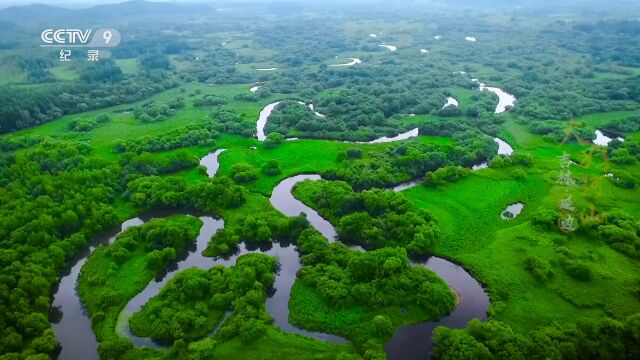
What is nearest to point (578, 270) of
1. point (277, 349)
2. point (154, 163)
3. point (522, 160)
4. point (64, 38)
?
point (522, 160)

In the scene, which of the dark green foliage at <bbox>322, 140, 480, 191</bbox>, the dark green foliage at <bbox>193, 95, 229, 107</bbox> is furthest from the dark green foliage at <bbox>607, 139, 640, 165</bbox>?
the dark green foliage at <bbox>193, 95, 229, 107</bbox>

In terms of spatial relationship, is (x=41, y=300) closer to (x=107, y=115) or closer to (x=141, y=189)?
(x=141, y=189)

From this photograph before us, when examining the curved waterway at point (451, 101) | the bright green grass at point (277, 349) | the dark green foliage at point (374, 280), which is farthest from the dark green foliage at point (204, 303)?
the curved waterway at point (451, 101)

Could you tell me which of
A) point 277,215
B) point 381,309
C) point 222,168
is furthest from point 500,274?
point 222,168

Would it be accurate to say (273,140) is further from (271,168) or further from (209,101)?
(209,101)

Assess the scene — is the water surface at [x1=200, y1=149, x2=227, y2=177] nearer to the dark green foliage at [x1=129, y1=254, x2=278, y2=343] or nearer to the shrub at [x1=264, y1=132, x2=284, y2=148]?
the shrub at [x1=264, y1=132, x2=284, y2=148]

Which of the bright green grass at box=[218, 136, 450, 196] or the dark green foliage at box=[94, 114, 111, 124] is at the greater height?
the dark green foliage at box=[94, 114, 111, 124]

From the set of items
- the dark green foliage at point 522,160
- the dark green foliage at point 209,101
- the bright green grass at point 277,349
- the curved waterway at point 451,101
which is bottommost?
the bright green grass at point 277,349

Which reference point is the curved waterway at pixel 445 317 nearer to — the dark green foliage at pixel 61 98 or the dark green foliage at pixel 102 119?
the dark green foliage at pixel 102 119
